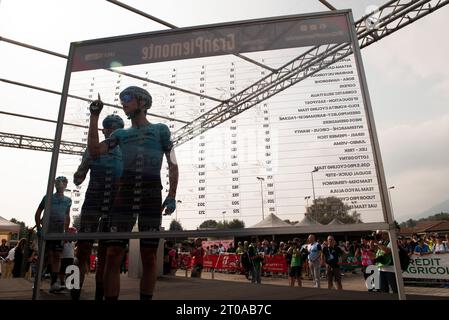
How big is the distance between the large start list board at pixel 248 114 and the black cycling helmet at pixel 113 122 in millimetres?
75

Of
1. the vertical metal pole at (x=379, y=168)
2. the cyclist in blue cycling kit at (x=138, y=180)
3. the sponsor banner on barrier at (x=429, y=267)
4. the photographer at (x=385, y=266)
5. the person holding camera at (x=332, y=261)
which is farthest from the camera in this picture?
the sponsor banner on barrier at (x=429, y=267)

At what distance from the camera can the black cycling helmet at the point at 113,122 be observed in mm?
2977

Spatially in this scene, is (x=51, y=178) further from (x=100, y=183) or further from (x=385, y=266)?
(x=385, y=266)

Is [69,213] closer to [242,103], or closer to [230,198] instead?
[230,198]

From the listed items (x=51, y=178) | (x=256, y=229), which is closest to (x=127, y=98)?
(x=51, y=178)

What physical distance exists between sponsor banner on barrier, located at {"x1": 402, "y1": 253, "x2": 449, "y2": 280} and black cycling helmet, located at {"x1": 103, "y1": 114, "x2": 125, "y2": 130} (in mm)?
9622

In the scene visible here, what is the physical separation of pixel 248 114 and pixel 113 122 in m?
1.39

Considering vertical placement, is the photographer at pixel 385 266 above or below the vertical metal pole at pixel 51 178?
below

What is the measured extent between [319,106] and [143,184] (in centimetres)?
175

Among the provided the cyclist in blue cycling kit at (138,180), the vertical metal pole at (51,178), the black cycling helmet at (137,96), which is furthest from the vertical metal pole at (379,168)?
the vertical metal pole at (51,178)

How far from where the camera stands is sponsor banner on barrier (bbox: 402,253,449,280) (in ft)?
28.4

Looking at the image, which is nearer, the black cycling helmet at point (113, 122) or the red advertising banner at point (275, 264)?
the black cycling helmet at point (113, 122)

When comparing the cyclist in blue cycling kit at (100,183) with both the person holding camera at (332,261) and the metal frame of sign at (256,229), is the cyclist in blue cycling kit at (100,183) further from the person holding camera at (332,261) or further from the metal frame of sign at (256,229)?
the person holding camera at (332,261)

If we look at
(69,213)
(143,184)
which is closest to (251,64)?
(143,184)
